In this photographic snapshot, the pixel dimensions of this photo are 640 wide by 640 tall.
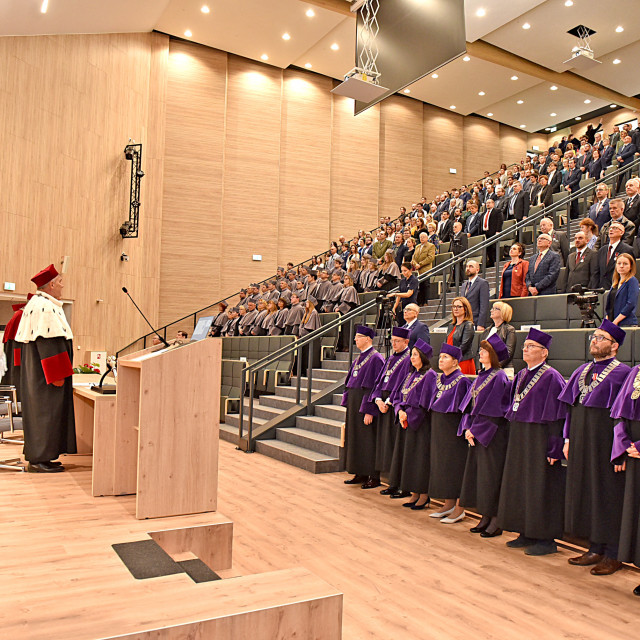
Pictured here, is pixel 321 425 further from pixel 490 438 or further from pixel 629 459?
pixel 629 459

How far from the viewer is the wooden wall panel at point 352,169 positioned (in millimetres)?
17719

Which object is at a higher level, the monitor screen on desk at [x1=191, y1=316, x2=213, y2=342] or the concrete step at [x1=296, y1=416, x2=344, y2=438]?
the monitor screen on desk at [x1=191, y1=316, x2=213, y2=342]

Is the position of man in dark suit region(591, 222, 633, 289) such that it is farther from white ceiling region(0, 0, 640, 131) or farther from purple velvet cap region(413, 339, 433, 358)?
white ceiling region(0, 0, 640, 131)

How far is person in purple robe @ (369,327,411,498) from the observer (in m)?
5.39

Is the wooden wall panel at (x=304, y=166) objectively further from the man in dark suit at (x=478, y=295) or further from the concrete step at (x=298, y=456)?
the man in dark suit at (x=478, y=295)

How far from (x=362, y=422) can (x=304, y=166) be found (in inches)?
489

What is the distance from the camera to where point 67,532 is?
3029 mm

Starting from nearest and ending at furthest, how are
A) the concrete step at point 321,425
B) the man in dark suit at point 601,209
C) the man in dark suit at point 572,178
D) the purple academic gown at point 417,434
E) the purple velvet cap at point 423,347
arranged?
the purple academic gown at point 417,434
the purple velvet cap at point 423,347
the concrete step at point 321,425
the man in dark suit at point 601,209
the man in dark suit at point 572,178

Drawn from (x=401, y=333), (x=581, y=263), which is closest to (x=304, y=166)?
(x=581, y=263)

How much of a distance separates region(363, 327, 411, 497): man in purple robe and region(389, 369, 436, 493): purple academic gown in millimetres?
254

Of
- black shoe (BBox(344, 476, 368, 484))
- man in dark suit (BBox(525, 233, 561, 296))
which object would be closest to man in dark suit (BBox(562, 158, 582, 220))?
man in dark suit (BBox(525, 233, 561, 296))

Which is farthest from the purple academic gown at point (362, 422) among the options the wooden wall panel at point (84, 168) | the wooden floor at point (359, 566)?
the wooden wall panel at point (84, 168)

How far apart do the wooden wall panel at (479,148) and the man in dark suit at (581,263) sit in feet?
45.2

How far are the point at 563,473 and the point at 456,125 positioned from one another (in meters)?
17.8
